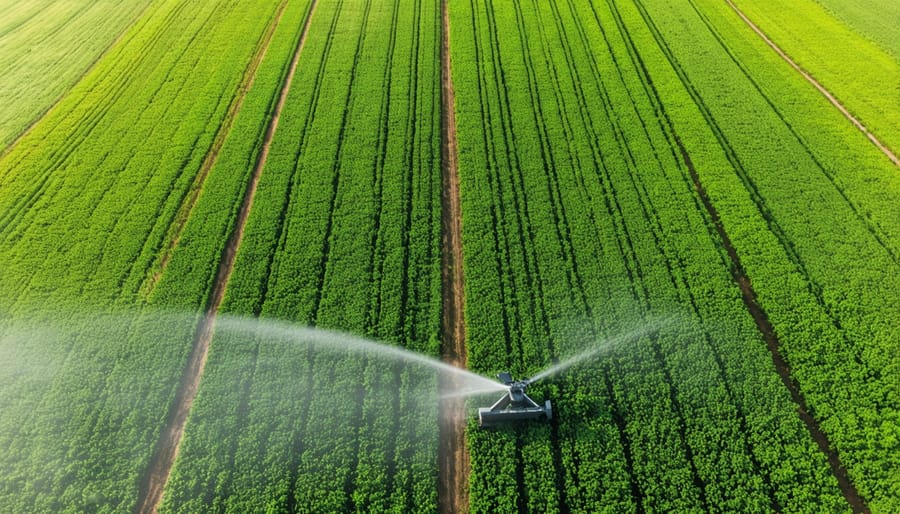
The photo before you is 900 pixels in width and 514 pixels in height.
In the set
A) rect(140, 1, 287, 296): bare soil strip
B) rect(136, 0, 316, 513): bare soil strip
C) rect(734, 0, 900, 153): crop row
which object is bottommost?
rect(136, 0, 316, 513): bare soil strip

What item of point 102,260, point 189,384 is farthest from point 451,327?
point 102,260

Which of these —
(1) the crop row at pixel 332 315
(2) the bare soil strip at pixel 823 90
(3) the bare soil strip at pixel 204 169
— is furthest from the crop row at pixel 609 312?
(3) the bare soil strip at pixel 204 169

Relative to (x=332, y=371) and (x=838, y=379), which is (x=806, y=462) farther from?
(x=332, y=371)

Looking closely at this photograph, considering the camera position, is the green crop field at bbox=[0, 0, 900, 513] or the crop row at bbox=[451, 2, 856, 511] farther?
the green crop field at bbox=[0, 0, 900, 513]

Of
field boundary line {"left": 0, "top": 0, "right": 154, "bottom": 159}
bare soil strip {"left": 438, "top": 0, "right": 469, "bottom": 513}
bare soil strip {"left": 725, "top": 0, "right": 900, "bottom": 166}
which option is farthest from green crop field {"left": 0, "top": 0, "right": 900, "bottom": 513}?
field boundary line {"left": 0, "top": 0, "right": 154, "bottom": 159}

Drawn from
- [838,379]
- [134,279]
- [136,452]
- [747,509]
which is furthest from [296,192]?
[838,379]

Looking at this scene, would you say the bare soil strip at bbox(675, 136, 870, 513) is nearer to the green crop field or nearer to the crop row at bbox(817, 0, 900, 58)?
the green crop field
